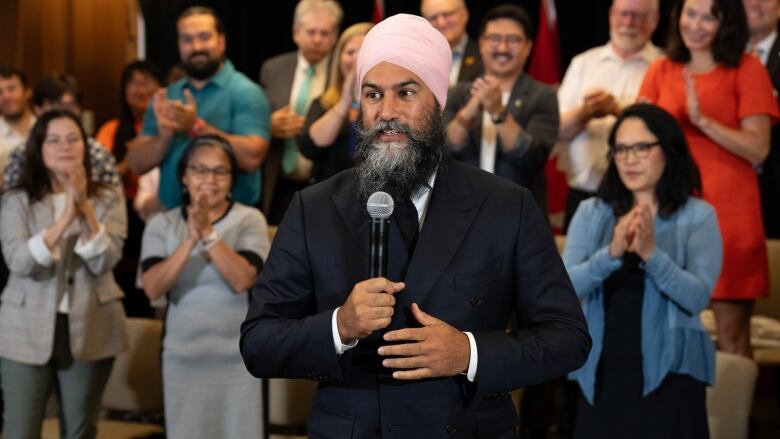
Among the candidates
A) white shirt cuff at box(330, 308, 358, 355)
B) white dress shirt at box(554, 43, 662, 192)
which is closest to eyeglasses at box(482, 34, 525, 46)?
white dress shirt at box(554, 43, 662, 192)

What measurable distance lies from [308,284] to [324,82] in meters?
3.74

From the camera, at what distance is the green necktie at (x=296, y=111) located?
620cm

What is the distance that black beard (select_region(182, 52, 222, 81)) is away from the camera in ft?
19.4

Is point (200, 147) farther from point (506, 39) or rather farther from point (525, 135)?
point (506, 39)

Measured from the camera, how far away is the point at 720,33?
516 centimetres

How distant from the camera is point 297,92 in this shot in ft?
21.0

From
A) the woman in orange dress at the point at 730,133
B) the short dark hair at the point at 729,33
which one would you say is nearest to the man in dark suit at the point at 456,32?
the woman in orange dress at the point at 730,133

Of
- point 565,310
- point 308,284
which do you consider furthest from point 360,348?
point 565,310

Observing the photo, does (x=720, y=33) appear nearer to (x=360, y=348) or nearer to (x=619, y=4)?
(x=619, y=4)

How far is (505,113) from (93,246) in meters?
1.91

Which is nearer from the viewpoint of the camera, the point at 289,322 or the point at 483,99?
the point at 289,322

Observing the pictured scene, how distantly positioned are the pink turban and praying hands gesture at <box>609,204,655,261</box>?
58.1 inches

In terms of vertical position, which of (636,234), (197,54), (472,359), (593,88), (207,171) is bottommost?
(472,359)

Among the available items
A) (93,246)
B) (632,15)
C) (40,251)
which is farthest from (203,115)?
(632,15)
